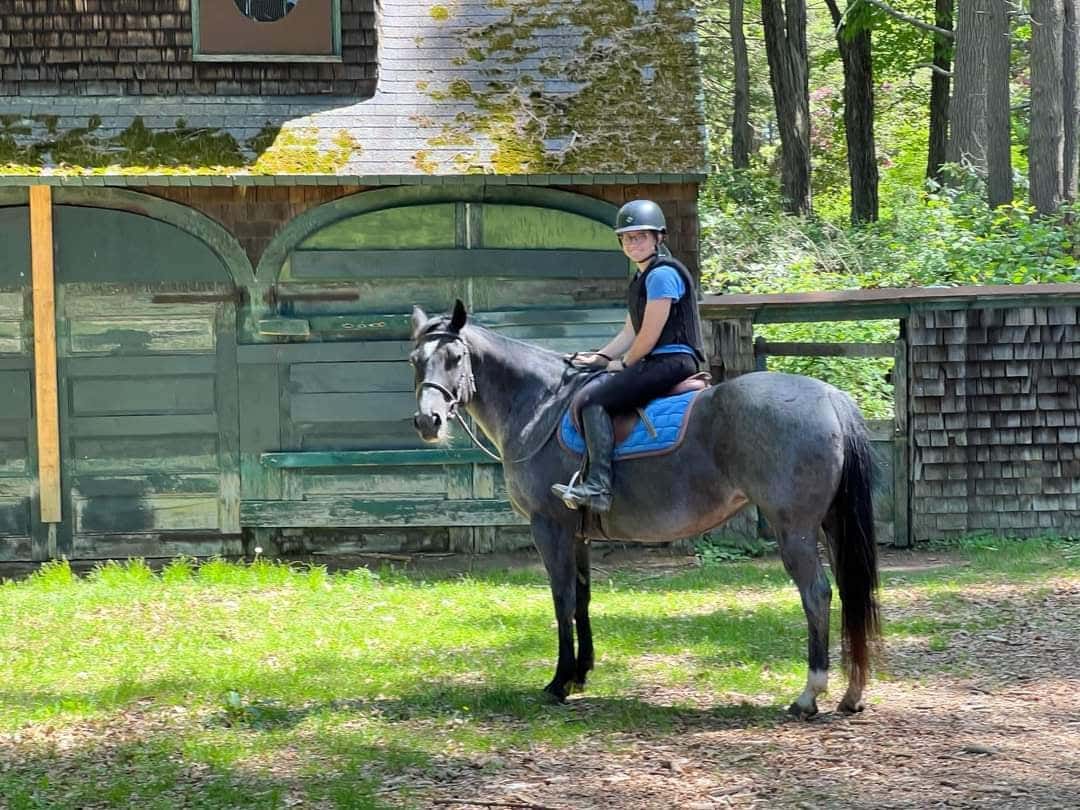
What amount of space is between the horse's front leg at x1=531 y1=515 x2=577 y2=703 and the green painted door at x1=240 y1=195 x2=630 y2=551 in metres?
4.22

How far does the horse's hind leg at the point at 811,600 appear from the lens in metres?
6.63

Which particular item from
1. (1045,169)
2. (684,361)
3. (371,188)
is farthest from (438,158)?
(1045,169)

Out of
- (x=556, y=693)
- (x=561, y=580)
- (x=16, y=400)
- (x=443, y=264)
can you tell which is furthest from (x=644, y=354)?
(x=16, y=400)

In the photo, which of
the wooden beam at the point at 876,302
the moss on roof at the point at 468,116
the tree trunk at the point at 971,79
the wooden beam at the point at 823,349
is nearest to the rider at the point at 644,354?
the moss on roof at the point at 468,116

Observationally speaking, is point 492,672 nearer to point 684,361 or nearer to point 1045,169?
point 684,361

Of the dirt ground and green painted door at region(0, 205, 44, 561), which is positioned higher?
green painted door at region(0, 205, 44, 561)

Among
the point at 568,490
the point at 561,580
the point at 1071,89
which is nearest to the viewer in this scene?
the point at 568,490

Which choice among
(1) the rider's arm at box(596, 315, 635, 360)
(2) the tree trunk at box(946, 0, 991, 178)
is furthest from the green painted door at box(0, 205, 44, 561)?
(2) the tree trunk at box(946, 0, 991, 178)

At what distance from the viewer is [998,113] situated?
1981 centimetres

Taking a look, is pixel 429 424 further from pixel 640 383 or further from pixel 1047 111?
pixel 1047 111

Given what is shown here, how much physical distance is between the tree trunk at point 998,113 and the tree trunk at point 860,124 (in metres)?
4.99

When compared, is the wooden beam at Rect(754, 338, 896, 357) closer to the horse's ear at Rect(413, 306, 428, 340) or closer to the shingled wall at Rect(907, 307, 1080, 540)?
the shingled wall at Rect(907, 307, 1080, 540)

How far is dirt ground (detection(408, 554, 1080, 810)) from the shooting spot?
217 inches

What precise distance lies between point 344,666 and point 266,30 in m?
6.10
